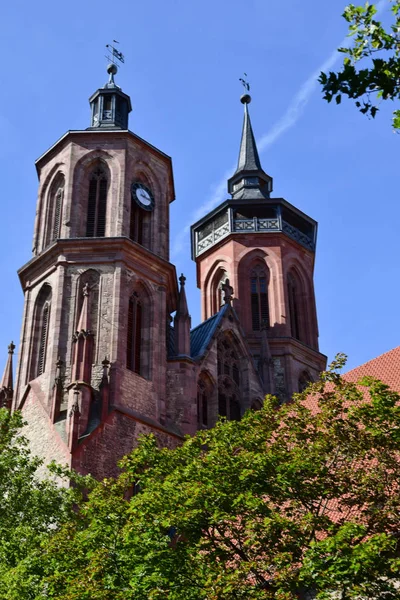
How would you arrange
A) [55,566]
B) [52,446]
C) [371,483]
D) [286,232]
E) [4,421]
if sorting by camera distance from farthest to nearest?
[286,232] → [52,446] → [4,421] → [55,566] → [371,483]

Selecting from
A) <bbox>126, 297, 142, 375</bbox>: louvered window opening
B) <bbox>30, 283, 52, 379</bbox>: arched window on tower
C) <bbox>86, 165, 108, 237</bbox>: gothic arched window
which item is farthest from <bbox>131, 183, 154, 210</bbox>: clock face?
<bbox>30, 283, 52, 379</bbox>: arched window on tower

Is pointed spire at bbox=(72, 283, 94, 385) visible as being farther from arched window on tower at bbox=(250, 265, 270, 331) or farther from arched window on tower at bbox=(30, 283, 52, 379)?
arched window on tower at bbox=(250, 265, 270, 331)

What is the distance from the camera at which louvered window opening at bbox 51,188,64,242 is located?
1340 inches

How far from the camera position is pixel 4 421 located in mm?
22578

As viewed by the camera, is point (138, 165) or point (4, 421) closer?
point (4, 421)

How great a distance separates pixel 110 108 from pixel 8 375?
12998mm

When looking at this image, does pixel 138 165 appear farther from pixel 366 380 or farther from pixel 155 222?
pixel 366 380

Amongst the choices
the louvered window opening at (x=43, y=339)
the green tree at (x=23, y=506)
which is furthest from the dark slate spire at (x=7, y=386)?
the green tree at (x=23, y=506)

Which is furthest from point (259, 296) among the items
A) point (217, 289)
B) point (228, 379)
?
point (228, 379)

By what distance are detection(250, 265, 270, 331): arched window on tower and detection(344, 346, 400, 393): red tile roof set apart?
15073 mm

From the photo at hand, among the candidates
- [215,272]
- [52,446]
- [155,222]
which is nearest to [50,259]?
[155,222]

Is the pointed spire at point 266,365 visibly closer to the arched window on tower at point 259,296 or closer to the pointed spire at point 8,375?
the arched window on tower at point 259,296

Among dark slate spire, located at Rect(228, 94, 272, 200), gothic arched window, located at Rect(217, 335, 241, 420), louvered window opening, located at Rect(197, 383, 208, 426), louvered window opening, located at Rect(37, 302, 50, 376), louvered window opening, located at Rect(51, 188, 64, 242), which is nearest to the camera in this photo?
louvered window opening, located at Rect(37, 302, 50, 376)

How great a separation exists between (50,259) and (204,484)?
1771 cm
